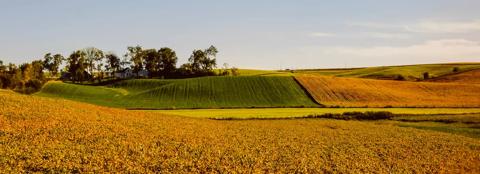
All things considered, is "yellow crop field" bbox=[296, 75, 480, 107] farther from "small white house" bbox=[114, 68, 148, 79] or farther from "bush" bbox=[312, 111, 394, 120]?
"small white house" bbox=[114, 68, 148, 79]

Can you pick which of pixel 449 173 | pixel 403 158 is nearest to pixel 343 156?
pixel 403 158

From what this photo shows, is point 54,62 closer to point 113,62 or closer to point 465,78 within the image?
point 113,62

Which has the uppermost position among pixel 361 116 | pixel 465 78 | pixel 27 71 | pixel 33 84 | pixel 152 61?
pixel 152 61

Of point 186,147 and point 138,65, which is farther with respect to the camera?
point 138,65

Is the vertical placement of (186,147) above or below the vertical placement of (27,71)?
below

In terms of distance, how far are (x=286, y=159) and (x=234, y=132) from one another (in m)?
12.2

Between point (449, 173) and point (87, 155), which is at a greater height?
point (87, 155)

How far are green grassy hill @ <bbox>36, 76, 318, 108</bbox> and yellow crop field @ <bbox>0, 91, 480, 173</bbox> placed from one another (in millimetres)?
45502

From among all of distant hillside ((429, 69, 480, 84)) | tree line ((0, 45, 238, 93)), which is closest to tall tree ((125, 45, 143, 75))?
tree line ((0, 45, 238, 93))

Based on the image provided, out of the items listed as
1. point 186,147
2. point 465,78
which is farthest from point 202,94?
point 465,78

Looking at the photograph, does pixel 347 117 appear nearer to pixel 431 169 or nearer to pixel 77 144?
pixel 431 169

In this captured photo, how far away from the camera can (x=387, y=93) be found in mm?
93812

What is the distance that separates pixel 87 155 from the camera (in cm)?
2273

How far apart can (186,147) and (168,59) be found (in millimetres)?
122504
